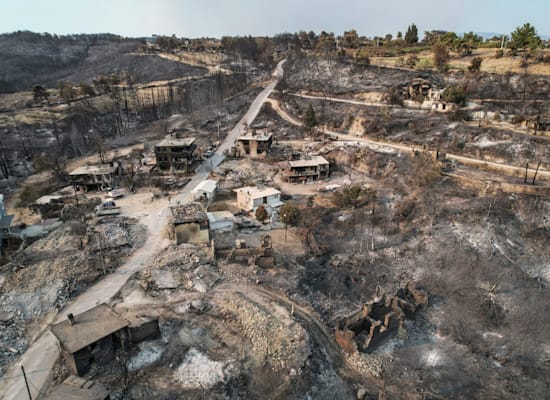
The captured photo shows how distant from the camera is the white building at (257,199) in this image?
141ft

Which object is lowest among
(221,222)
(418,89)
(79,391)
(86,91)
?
(79,391)

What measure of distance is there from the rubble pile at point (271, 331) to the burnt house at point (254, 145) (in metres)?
38.1

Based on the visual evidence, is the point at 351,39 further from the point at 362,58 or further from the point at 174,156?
the point at 174,156

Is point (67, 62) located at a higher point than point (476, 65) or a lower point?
higher

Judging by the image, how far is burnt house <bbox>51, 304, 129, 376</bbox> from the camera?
67.4ft

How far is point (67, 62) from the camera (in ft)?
488

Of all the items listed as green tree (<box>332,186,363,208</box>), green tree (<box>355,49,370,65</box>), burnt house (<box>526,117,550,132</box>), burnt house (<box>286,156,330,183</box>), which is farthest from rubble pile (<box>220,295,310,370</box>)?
green tree (<box>355,49,370,65</box>)

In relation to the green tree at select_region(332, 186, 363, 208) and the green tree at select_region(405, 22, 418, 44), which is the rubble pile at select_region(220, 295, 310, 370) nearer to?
the green tree at select_region(332, 186, 363, 208)

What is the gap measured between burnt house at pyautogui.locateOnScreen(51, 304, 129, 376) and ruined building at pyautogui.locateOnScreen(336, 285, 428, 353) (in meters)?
13.3

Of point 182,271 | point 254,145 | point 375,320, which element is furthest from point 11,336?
point 254,145

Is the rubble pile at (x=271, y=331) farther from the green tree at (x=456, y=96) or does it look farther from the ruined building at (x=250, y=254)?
the green tree at (x=456, y=96)

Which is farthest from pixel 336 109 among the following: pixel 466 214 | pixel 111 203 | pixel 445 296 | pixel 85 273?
pixel 85 273

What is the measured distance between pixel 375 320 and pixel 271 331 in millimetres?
7057

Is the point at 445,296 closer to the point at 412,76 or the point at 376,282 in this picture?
the point at 376,282
